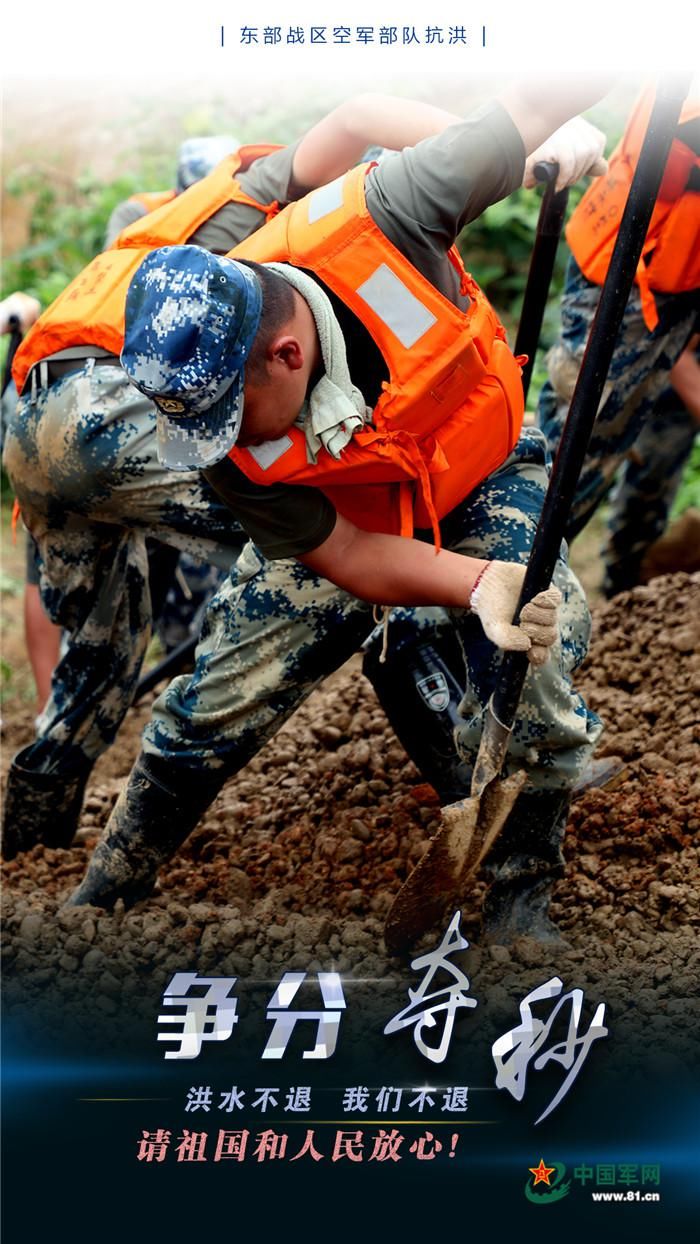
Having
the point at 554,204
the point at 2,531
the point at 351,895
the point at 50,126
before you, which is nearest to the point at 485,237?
the point at 2,531

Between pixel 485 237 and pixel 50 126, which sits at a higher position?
pixel 50 126

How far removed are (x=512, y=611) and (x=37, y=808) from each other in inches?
63.3

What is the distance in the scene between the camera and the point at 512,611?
2469mm

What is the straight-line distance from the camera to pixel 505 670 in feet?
8.28

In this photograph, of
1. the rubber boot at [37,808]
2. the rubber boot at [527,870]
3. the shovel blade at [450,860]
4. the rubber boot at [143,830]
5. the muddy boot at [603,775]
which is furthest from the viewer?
the rubber boot at [37,808]

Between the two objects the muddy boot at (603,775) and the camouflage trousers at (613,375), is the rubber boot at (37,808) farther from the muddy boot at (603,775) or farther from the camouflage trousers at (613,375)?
the camouflage trousers at (613,375)

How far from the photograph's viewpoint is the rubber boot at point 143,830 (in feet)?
9.66

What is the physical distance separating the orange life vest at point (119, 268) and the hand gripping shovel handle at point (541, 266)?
0.58m

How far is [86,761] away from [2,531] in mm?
3612

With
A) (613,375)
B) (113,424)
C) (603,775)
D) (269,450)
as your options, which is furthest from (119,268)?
(603,775)

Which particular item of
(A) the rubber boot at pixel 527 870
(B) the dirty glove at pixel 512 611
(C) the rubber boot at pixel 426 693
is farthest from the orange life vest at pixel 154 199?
(A) the rubber boot at pixel 527 870

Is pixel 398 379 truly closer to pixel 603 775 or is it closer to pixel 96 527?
pixel 96 527

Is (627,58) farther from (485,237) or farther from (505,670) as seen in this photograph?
(485,237)

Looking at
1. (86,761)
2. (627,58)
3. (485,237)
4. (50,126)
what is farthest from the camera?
(50,126)
